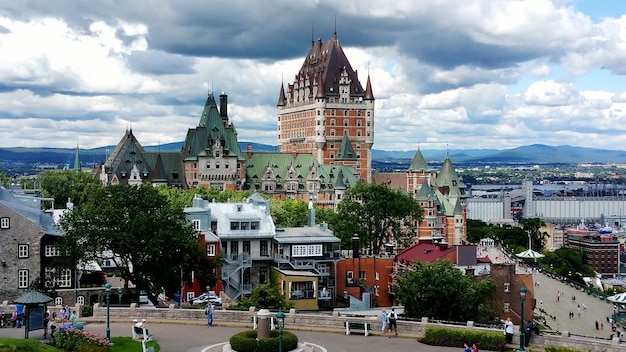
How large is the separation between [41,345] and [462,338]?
18.7 metres

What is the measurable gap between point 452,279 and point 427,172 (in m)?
105

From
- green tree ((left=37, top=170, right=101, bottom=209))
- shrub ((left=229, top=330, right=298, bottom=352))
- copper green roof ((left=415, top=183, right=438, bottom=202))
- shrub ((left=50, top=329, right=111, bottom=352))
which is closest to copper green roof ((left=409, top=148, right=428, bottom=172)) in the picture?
copper green roof ((left=415, top=183, right=438, bottom=202))

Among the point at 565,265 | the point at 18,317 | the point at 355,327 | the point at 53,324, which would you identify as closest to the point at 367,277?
the point at 355,327

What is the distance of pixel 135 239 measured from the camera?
5441cm

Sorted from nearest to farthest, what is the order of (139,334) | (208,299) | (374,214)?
(139,334) < (208,299) < (374,214)

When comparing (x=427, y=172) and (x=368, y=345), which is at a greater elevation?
(x=427, y=172)

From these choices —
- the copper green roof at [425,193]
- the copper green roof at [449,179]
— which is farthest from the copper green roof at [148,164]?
the copper green roof at [449,179]

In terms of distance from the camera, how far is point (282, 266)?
68938 millimetres

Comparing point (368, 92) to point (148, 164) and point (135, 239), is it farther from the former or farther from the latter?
point (135, 239)

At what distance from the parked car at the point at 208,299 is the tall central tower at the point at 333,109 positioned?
369 feet

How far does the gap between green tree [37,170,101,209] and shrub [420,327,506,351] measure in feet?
266

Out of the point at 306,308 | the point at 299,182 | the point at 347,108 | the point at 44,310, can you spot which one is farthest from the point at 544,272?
the point at 44,310

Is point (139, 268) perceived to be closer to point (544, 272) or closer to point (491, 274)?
point (491, 274)

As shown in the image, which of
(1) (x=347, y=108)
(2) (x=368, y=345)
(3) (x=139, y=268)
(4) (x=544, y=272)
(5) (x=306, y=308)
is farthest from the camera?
(1) (x=347, y=108)
